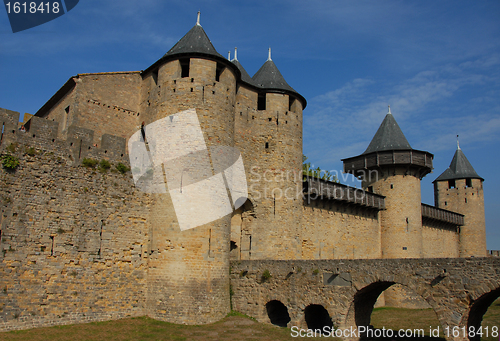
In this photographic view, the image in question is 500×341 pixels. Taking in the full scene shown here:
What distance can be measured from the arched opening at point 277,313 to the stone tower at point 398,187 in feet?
36.7

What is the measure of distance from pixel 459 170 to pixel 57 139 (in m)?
34.6

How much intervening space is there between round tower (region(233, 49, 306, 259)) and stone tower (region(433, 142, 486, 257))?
22692 mm

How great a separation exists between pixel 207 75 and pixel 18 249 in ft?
32.1

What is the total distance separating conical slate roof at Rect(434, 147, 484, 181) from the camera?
37688mm

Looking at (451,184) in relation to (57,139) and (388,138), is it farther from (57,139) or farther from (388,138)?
(57,139)

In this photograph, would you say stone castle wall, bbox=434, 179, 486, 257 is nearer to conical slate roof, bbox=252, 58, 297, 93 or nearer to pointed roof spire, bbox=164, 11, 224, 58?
conical slate roof, bbox=252, 58, 297, 93

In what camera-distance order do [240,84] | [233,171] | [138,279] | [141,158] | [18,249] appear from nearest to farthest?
[18,249] → [138,279] → [141,158] → [233,171] → [240,84]

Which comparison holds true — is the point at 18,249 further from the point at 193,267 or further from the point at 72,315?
the point at 193,267

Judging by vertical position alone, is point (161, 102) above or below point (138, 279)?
above

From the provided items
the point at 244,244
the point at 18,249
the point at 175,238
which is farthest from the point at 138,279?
the point at 244,244

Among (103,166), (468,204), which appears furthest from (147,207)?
(468,204)

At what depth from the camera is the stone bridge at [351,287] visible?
1348cm

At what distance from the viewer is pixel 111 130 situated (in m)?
18.4

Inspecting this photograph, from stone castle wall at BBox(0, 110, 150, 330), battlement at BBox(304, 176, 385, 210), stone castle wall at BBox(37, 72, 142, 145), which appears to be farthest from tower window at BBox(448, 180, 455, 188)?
stone castle wall at BBox(0, 110, 150, 330)
